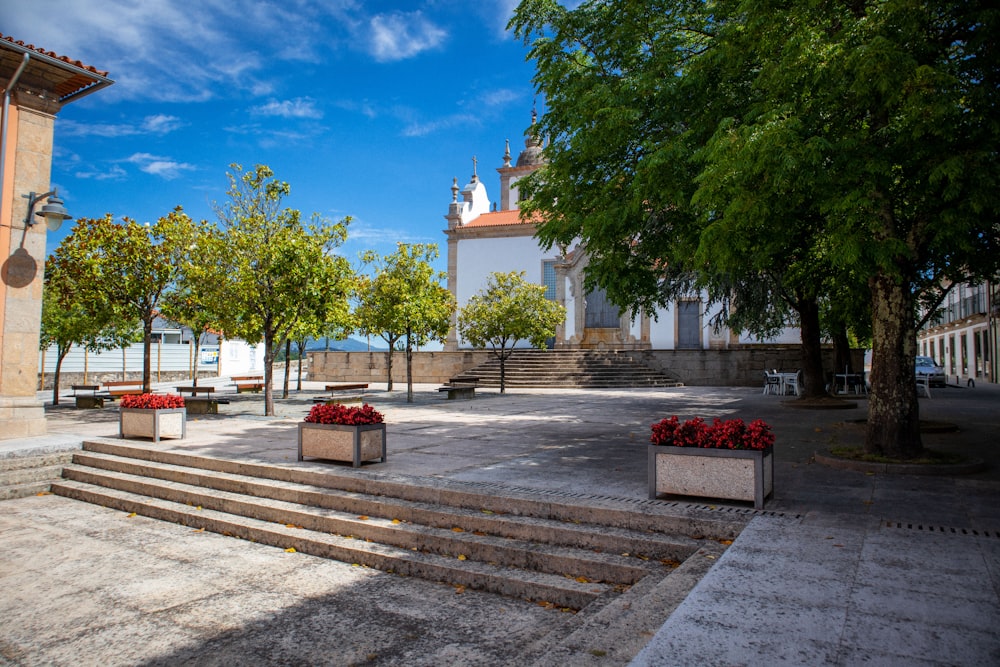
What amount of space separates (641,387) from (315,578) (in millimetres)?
25380

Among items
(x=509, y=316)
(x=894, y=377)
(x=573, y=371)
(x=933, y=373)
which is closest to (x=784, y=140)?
(x=894, y=377)

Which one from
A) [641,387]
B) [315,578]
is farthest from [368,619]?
[641,387]

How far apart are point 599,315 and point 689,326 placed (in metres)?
5.40

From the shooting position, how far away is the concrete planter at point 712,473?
233 inches

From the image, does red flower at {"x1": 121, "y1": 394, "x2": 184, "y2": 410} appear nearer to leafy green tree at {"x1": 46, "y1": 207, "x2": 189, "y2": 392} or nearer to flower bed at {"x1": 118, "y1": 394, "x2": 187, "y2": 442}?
flower bed at {"x1": 118, "y1": 394, "x2": 187, "y2": 442}

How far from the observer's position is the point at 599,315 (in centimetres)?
3856

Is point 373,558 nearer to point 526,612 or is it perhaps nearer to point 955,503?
point 526,612

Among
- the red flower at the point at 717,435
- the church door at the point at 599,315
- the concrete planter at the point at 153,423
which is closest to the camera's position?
the red flower at the point at 717,435

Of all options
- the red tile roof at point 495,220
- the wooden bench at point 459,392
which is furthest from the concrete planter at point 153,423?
the red tile roof at point 495,220

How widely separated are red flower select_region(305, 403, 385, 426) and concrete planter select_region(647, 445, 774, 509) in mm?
4044

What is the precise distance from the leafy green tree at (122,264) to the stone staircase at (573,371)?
1661 centimetres

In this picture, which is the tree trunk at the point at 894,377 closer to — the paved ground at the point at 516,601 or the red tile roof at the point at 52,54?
the paved ground at the point at 516,601

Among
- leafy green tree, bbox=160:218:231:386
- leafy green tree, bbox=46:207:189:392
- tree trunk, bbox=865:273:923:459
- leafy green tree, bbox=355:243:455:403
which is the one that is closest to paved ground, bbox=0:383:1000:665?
tree trunk, bbox=865:273:923:459

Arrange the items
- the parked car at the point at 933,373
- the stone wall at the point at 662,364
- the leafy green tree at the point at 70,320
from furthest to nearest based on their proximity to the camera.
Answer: the stone wall at the point at 662,364 → the parked car at the point at 933,373 → the leafy green tree at the point at 70,320
